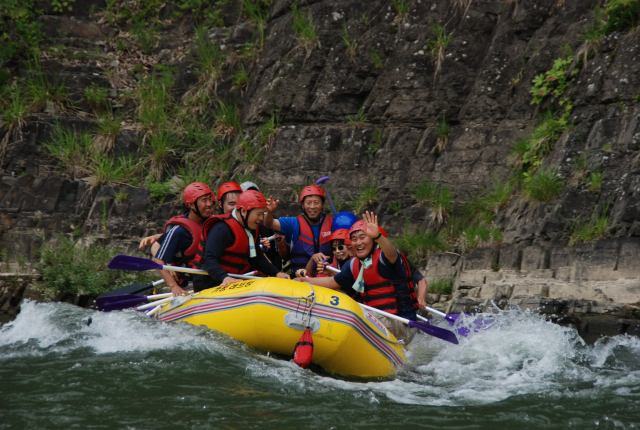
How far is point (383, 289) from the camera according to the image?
17.5ft

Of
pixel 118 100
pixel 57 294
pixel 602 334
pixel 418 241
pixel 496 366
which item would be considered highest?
pixel 118 100

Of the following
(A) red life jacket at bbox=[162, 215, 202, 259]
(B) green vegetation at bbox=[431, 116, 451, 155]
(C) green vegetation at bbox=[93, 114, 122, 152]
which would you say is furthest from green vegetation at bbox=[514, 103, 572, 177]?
(C) green vegetation at bbox=[93, 114, 122, 152]

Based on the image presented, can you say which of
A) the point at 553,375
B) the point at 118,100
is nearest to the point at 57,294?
the point at 118,100

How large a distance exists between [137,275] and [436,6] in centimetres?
601

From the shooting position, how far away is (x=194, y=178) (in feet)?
31.5

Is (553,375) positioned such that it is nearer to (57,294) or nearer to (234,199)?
(234,199)

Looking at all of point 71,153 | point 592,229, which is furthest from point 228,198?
point 71,153

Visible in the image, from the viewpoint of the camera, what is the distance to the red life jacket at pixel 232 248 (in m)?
5.39

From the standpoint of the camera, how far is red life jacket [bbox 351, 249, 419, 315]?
532 centimetres

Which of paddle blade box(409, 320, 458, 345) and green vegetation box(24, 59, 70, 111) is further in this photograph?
green vegetation box(24, 59, 70, 111)

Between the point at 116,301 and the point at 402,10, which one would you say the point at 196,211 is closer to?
the point at 116,301

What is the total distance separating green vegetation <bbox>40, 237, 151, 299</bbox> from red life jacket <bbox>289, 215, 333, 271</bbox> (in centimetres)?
270

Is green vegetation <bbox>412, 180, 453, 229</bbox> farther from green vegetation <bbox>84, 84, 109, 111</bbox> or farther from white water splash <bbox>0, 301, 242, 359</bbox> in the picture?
green vegetation <bbox>84, 84, 109, 111</bbox>

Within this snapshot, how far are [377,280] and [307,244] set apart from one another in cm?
130
